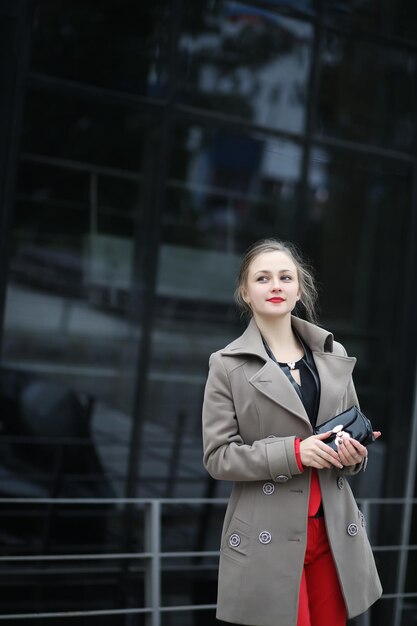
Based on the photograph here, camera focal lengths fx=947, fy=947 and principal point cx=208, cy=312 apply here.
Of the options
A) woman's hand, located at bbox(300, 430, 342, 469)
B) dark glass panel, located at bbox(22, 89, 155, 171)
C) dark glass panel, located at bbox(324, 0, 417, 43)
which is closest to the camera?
woman's hand, located at bbox(300, 430, 342, 469)

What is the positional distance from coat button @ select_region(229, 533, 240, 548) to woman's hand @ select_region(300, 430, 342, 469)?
1.06 feet

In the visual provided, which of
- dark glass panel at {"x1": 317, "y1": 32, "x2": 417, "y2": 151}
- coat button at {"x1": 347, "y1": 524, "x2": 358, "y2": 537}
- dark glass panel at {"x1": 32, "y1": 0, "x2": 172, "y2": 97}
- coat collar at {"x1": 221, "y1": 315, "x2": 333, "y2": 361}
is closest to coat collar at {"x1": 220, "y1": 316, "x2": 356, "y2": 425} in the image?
coat collar at {"x1": 221, "y1": 315, "x2": 333, "y2": 361}

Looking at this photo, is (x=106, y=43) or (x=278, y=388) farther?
(x=106, y=43)

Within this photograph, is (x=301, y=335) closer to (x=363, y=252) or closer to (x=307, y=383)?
(x=307, y=383)

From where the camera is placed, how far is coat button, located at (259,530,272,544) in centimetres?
279

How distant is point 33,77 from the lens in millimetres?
6141

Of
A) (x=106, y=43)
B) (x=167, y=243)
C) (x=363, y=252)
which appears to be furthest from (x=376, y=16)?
(x=167, y=243)

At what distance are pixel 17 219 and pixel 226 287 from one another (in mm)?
1694

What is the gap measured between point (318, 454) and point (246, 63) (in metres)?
4.80

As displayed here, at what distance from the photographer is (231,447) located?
9.18 ft

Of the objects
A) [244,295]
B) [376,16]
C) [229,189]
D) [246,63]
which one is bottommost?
[244,295]

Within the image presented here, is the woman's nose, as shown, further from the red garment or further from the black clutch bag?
the red garment

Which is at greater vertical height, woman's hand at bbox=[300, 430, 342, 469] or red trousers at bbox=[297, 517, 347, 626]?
woman's hand at bbox=[300, 430, 342, 469]

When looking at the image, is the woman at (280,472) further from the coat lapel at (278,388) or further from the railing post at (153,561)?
the railing post at (153,561)
